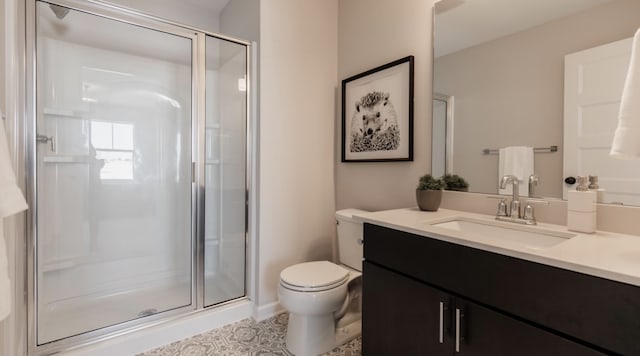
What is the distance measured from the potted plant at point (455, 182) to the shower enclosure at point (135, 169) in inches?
53.4

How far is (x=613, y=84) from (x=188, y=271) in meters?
2.72

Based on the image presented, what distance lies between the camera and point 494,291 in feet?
3.13

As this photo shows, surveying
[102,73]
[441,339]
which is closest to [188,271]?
[102,73]

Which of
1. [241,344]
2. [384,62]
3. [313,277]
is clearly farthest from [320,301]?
[384,62]

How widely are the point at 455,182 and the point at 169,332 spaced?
191cm

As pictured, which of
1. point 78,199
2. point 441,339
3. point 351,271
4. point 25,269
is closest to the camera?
point 441,339

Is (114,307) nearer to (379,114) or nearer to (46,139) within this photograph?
(46,139)

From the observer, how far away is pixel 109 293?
2275 millimetres

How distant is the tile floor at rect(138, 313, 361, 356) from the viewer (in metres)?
1.67

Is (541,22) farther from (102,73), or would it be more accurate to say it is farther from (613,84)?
(102,73)

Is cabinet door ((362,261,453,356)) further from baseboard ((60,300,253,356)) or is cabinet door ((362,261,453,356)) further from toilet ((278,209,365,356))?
baseboard ((60,300,253,356))

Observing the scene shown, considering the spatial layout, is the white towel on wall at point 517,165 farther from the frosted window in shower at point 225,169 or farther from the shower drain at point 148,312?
the shower drain at point 148,312

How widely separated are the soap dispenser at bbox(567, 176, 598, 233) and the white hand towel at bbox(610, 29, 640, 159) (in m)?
0.32

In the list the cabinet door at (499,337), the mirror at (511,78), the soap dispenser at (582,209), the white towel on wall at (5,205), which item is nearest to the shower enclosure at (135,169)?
the white towel on wall at (5,205)
